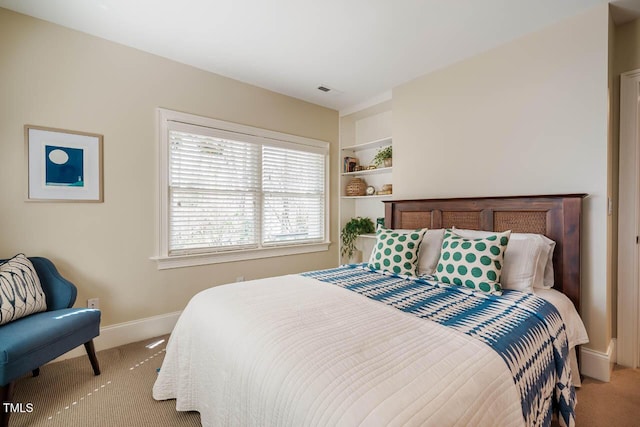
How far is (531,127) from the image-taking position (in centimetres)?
237

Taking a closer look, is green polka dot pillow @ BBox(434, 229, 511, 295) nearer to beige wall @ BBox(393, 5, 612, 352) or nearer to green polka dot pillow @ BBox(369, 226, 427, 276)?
green polka dot pillow @ BBox(369, 226, 427, 276)

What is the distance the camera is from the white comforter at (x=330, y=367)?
870 mm

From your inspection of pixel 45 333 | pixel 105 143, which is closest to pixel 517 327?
pixel 45 333

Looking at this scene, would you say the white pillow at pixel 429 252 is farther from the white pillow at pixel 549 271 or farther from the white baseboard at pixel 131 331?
the white baseboard at pixel 131 331

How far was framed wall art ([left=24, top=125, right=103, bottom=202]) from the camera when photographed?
86.2 inches

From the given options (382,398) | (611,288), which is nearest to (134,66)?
(382,398)

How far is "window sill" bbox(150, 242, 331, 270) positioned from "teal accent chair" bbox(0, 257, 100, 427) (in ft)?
2.37

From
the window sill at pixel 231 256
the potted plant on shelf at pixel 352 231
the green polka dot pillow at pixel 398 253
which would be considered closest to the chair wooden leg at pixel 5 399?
the window sill at pixel 231 256

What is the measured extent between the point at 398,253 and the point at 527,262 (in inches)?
34.1

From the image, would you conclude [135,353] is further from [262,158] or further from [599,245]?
[599,245]

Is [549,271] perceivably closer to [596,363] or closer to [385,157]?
[596,363]

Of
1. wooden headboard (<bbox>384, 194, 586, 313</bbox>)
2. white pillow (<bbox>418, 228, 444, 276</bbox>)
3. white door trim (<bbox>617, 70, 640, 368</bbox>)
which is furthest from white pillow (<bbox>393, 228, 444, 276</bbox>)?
white door trim (<bbox>617, 70, 640, 368</bbox>)

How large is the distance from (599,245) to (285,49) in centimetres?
289

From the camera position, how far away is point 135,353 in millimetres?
2416
